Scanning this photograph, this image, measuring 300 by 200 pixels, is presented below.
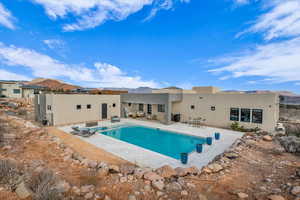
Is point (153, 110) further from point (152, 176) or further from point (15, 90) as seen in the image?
point (15, 90)

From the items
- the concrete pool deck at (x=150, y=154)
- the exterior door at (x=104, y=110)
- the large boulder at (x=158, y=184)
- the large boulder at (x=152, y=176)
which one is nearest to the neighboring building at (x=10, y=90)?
the exterior door at (x=104, y=110)

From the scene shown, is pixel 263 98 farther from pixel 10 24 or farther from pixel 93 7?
pixel 10 24

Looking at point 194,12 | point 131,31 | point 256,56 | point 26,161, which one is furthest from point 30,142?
point 256,56

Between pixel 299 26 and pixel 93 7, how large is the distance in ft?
52.3

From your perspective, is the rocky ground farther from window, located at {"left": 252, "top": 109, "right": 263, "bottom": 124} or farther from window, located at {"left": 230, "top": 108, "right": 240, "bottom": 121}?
window, located at {"left": 230, "top": 108, "right": 240, "bottom": 121}

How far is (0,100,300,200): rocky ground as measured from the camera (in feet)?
11.1

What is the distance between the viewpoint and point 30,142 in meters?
7.24

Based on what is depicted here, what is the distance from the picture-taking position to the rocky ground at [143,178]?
3.37 meters

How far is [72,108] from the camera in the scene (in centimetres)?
1302

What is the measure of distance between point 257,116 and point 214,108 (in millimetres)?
3294

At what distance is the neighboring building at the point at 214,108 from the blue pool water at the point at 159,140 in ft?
8.82

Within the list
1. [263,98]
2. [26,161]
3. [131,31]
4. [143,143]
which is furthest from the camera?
[131,31]

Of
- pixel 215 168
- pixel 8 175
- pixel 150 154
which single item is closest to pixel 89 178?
pixel 8 175

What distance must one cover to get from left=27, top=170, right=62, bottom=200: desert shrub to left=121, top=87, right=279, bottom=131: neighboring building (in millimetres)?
10860
